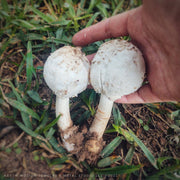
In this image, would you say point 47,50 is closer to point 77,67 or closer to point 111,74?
point 77,67

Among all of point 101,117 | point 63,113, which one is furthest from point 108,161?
point 63,113

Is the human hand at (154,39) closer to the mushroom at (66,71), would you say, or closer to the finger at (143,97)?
the finger at (143,97)

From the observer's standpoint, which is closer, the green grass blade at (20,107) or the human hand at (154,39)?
the human hand at (154,39)

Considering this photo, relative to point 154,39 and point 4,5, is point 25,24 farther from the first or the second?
point 154,39

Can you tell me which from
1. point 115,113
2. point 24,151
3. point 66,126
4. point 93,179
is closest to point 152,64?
point 115,113

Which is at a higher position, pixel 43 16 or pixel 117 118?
pixel 43 16

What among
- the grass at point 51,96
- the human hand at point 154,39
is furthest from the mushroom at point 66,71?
the human hand at point 154,39

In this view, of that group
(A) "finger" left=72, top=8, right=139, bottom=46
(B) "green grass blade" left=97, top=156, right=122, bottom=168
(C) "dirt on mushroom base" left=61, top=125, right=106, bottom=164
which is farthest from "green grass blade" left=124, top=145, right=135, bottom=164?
(A) "finger" left=72, top=8, right=139, bottom=46
